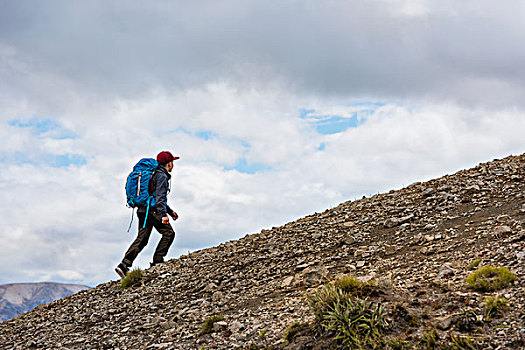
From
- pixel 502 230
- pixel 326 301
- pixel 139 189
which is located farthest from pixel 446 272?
pixel 139 189

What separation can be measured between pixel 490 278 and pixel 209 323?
508 cm

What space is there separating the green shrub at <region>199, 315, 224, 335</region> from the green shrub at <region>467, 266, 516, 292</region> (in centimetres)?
→ 462

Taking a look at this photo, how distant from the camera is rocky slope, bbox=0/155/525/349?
696 cm

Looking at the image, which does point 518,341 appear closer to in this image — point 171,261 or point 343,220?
point 343,220

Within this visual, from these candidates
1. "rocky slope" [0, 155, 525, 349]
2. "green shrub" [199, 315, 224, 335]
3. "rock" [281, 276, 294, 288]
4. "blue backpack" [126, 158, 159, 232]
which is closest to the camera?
"rocky slope" [0, 155, 525, 349]

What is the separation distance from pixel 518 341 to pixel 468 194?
7.43 m

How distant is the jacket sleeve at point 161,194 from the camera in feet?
45.3

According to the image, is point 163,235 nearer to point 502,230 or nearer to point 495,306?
point 502,230

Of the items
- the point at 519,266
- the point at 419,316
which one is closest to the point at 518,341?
the point at 419,316

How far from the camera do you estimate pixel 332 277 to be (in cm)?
961

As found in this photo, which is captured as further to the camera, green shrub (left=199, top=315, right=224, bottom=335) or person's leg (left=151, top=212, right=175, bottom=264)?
person's leg (left=151, top=212, right=175, bottom=264)

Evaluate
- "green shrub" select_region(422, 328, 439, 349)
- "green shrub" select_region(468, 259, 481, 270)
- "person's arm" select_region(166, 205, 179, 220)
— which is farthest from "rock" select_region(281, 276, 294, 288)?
"person's arm" select_region(166, 205, 179, 220)

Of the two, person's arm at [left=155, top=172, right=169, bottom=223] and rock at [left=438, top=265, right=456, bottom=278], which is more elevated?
person's arm at [left=155, top=172, right=169, bottom=223]

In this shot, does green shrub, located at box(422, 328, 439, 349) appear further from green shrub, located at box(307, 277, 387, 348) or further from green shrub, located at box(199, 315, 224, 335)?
green shrub, located at box(199, 315, 224, 335)
